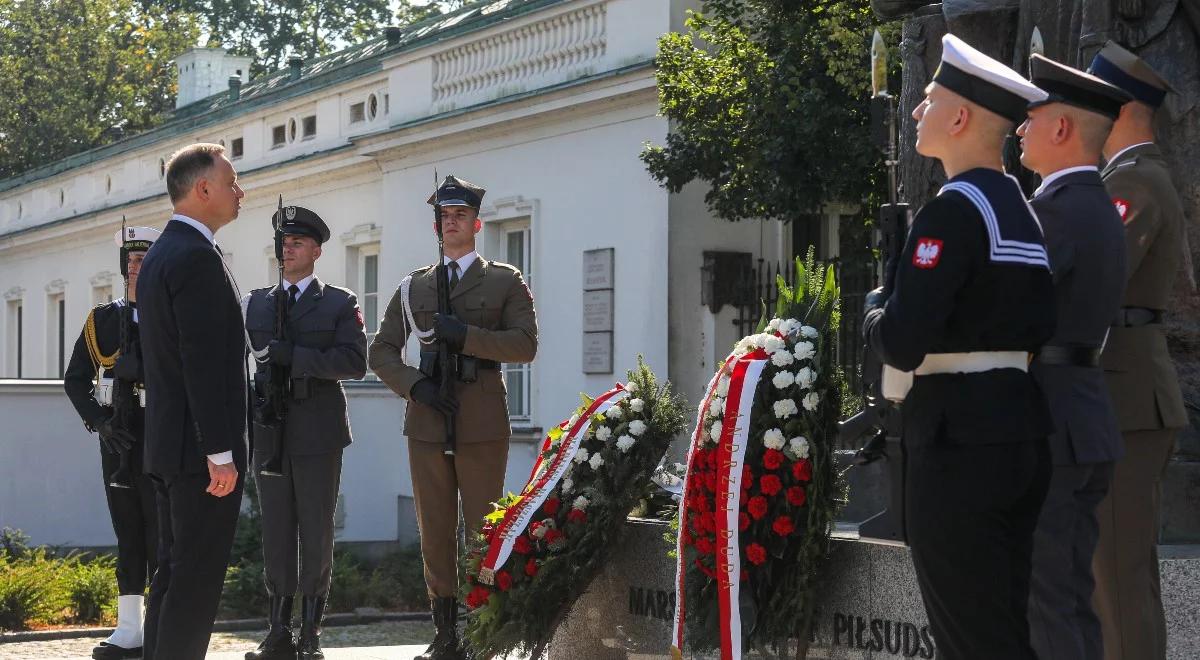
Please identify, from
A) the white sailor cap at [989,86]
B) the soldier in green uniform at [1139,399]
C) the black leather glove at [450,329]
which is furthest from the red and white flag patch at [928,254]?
the black leather glove at [450,329]

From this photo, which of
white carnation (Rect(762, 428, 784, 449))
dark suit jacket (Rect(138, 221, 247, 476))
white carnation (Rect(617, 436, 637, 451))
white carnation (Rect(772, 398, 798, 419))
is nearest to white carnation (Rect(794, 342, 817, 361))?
white carnation (Rect(772, 398, 798, 419))

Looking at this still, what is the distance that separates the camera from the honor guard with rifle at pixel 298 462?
8.02 metres

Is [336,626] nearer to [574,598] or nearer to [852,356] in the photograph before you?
[852,356]

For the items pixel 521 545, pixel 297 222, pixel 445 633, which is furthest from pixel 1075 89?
pixel 297 222

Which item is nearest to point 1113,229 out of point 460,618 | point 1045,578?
point 1045,578

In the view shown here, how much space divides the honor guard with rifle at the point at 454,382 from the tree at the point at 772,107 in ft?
19.1

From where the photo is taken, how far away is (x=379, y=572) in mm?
14727

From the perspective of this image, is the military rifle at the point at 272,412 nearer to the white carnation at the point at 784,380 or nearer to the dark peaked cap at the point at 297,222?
the dark peaked cap at the point at 297,222

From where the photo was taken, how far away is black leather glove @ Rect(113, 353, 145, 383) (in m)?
8.69

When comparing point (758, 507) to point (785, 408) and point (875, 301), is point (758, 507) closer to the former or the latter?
point (785, 408)

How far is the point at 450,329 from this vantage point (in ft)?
25.8

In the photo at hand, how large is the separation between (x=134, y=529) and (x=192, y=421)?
314cm

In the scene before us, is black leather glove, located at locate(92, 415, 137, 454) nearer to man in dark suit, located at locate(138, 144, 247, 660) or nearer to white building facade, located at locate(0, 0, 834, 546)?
man in dark suit, located at locate(138, 144, 247, 660)

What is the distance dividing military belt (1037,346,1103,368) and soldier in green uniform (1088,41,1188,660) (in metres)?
0.37
